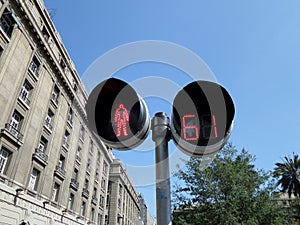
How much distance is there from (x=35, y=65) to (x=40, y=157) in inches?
309

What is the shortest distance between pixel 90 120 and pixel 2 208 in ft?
50.4

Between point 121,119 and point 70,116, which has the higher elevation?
point 70,116

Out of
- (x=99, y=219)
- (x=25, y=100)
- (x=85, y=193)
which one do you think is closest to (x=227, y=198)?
(x=25, y=100)

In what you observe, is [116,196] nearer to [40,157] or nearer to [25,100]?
[40,157]

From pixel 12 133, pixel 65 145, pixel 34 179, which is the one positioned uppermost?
pixel 65 145

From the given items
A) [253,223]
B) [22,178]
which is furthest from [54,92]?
[253,223]

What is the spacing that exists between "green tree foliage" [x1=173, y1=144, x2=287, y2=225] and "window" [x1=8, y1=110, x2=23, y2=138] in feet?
37.7

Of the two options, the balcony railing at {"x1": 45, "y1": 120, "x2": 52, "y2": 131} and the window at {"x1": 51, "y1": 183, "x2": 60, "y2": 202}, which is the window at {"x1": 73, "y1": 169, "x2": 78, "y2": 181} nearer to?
the window at {"x1": 51, "y1": 183, "x2": 60, "y2": 202}

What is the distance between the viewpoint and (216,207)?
1258cm

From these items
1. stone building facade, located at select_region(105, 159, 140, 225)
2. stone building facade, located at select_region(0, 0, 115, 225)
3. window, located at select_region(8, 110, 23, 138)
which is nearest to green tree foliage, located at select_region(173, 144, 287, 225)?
stone building facade, located at select_region(0, 0, 115, 225)

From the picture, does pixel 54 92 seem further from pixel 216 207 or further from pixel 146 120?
pixel 146 120

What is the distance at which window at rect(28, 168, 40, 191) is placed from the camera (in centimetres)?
1784

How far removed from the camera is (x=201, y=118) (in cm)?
193

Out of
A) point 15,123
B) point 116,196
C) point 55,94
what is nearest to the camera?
point 15,123
